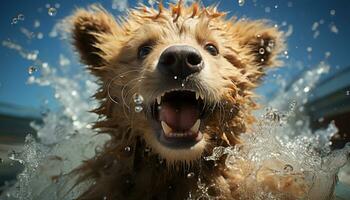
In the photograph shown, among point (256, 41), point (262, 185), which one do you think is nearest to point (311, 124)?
point (256, 41)

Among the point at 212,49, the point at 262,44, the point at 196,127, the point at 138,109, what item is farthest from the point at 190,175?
the point at 262,44

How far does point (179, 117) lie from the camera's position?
3.70 m

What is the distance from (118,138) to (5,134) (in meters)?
4.28

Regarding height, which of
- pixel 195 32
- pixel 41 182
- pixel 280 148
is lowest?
pixel 41 182

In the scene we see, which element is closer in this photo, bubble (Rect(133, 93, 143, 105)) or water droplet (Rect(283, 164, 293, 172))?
bubble (Rect(133, 93, 143, 105))

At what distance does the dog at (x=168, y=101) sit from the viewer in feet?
12.1

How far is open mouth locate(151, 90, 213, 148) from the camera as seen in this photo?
12.1 feet

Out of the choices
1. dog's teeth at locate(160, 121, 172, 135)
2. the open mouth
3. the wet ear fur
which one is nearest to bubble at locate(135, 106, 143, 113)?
the open mouth

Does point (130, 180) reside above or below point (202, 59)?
below

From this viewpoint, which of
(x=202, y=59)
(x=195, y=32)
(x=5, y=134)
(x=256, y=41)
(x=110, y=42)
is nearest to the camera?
(x=202, y=59)

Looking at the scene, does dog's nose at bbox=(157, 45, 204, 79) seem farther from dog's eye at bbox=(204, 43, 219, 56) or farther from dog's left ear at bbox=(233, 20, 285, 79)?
dog's left ear at bbox=(233, 20, 285, 79)

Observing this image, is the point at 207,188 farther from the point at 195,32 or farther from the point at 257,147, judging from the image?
the point at 195,32

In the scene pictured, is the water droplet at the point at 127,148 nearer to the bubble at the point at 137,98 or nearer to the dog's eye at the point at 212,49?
the bubble at the point at 137,98

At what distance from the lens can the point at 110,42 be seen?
455 cm
